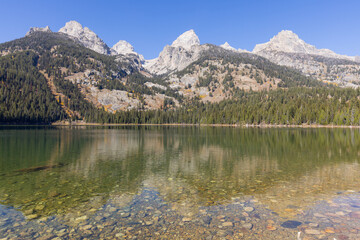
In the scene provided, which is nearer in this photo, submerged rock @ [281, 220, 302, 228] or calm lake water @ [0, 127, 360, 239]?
calm lake water @ [0, 127, 360, 239]

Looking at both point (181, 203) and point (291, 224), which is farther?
point (181, 203)

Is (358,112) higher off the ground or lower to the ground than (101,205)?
higher

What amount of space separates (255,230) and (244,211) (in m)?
2.86

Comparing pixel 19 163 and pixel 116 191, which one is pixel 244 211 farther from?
pixel 19 163

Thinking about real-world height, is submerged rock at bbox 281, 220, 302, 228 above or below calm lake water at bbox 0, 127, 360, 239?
above

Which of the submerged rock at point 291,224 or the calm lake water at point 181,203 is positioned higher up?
the submerged rock at point 291,224

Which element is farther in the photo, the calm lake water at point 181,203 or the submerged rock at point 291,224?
the submerged rock at point 291,224

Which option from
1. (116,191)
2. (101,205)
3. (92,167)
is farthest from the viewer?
(92,167)

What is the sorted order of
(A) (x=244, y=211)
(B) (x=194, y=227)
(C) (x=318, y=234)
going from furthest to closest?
(A) (x=244, y=211) < (B) (x=194, y=227) < (C) (x=318, y=234)

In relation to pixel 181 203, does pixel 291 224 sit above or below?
above

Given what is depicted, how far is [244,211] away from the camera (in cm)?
1555

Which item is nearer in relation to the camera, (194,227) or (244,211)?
(194,227)

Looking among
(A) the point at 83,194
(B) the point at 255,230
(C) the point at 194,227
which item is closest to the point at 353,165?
(B) the point at 255,230

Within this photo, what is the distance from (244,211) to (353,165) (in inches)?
1055
